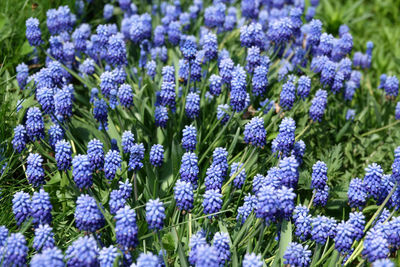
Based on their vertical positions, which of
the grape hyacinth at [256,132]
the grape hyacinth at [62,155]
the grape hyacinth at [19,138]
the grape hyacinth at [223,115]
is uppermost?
the grape hyacinth at [19,138]

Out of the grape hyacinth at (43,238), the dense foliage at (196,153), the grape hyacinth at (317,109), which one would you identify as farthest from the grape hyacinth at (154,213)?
the grape hyacinth at (317,109)

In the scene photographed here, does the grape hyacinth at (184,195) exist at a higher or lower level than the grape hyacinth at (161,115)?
lower

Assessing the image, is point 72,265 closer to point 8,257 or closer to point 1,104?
point 8,257

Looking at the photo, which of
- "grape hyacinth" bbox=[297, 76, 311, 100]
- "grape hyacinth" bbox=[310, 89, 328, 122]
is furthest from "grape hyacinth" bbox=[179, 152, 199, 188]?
"grape hyacinth" bbox=[297, 76, 311, 100]

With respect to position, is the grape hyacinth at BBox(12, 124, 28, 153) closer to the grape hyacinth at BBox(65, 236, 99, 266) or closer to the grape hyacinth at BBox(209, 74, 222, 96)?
the grape hyacinth at BBox(65, 236, 99, 266)

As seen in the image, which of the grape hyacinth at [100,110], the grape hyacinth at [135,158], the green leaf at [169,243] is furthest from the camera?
the grape hyacinth at [100,110]

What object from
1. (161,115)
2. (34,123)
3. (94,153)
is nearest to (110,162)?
(94,153)

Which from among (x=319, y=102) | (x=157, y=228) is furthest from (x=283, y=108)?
(x=157, y=228)

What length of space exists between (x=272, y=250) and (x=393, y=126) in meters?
3.03

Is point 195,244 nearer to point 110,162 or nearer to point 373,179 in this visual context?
point 110,162

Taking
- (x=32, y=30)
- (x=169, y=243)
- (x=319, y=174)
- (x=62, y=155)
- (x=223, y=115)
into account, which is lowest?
(x=319, y=174)

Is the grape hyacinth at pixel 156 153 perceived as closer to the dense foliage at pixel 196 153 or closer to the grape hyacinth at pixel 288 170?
the dense foliage at pixel 196 153

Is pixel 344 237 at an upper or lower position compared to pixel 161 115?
lower

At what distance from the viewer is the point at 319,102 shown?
211 inches
